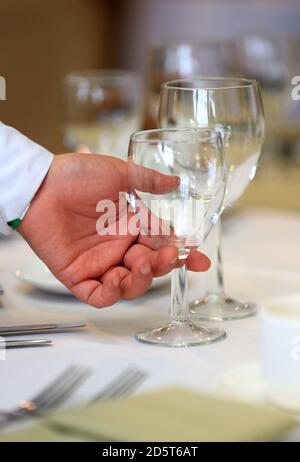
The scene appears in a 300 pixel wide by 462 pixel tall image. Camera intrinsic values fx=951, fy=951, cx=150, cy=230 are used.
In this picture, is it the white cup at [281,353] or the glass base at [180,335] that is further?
the glass base at [180,335]

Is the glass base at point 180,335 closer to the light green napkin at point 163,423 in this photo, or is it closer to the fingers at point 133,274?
the fingers at point 133,274

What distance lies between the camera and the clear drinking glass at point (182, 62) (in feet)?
5.57

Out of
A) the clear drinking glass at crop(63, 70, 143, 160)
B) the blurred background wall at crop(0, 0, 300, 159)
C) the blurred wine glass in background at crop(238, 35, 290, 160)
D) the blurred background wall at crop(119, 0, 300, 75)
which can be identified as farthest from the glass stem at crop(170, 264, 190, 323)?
the blurred background wall at crop(119, 0, 300, 75)

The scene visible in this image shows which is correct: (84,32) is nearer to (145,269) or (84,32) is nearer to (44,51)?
(44,51)

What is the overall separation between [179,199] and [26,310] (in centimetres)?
27

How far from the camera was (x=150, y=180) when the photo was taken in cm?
83

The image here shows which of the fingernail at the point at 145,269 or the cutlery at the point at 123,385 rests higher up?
the fingernail at the point at 145,269

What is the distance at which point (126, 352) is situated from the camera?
875 millimetres

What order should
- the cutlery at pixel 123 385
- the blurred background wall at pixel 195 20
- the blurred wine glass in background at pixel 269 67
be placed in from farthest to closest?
1. the blurred background wall at pixel 195 20
2. the blurred wine glass in background at pixel 269 67
3. the cutlery at pixel 123 385

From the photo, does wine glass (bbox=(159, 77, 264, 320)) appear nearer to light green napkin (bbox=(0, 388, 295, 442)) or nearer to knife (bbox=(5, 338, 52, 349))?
knife (bbox=(5, 338, 52, 349))

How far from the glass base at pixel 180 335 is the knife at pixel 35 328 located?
0.07 m

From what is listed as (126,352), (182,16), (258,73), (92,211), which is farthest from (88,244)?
(182,16)

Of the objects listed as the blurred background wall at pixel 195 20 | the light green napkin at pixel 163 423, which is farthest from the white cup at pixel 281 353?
the blurred background wall at pixel 195 20
